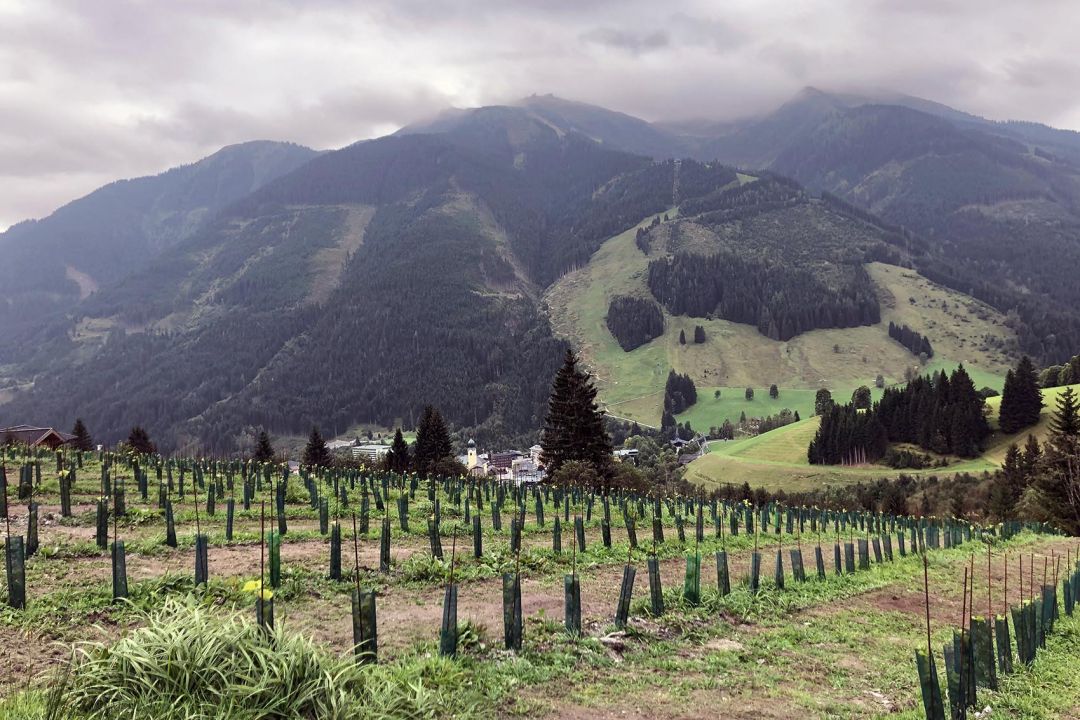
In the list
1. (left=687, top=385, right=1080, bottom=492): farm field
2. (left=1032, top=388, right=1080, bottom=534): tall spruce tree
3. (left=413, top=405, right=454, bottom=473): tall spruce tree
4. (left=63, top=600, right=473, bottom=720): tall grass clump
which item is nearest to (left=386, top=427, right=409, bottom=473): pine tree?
(left=413, top=405, right=454, bottom=473): tall spruce tree

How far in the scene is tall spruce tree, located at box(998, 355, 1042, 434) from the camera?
350ft

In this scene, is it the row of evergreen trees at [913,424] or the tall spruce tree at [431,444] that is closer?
the tall spruce tree at [431,444]

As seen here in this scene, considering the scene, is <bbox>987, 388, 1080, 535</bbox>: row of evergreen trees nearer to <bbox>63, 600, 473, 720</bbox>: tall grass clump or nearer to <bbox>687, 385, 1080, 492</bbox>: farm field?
<bbox>687, 385, 1080, 492</bbox>: farm field

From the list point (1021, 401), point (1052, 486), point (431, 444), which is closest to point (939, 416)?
point (1021, 401)

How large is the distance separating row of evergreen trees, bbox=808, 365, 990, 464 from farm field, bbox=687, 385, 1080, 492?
121 inches

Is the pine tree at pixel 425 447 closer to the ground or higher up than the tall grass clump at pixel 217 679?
closer to the ground

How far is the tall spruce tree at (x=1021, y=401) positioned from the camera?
107m

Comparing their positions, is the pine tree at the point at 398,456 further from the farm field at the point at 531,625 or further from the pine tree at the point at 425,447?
the farm field at the point at 531,625

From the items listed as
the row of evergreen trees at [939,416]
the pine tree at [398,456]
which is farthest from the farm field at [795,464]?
the pine tree at [398,456]

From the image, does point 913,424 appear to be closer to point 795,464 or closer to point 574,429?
point 795,464

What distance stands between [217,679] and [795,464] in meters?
127

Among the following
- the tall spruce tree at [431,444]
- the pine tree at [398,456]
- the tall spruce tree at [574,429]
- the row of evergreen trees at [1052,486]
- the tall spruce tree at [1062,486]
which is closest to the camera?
the tall spruce tree at [1062,486]

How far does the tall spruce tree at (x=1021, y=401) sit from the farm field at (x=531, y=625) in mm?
107371

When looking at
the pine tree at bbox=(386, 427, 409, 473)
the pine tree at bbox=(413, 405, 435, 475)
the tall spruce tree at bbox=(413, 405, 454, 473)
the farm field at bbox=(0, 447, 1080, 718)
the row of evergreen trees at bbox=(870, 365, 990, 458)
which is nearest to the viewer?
the farm field at bbox=(0, 447, 1080, 718)
